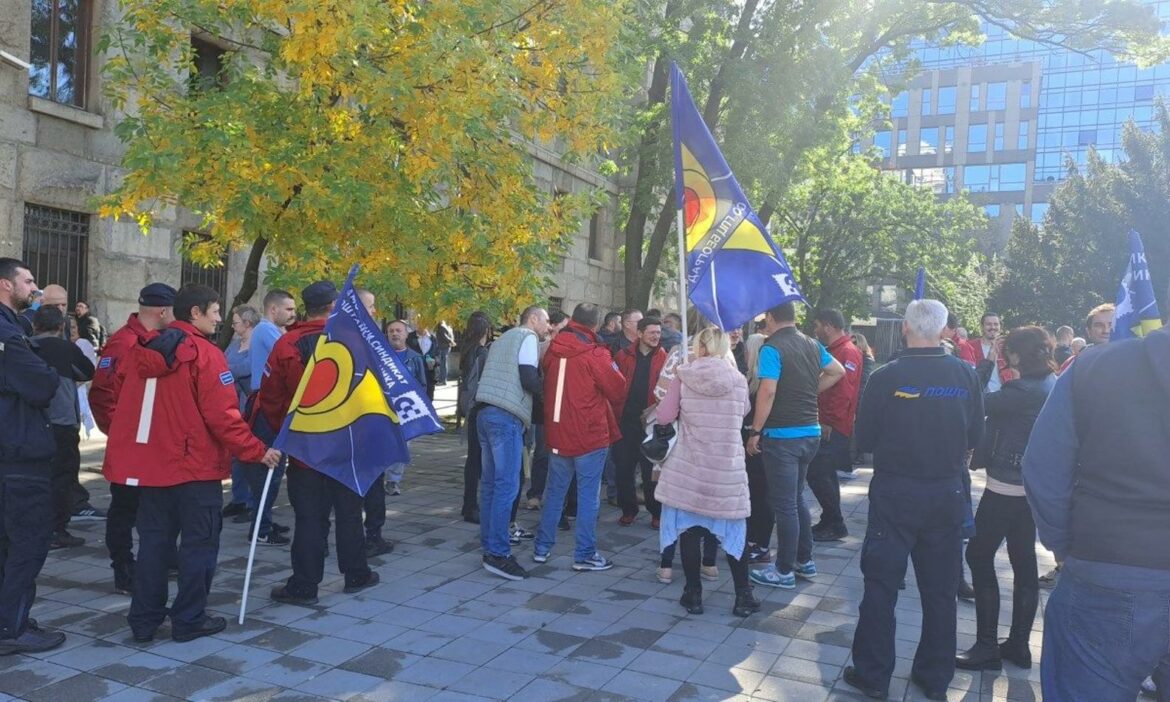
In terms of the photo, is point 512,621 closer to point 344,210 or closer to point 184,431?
point 184,431

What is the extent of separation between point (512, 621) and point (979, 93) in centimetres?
9210

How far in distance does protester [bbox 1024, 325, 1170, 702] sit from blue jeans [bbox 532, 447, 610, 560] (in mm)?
3929

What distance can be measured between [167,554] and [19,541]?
0.70 metres

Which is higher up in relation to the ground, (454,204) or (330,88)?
(330,88)

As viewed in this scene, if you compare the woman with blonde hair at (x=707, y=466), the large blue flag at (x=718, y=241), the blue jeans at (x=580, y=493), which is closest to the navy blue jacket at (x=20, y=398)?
the blue jeans at (x=580, y=493)

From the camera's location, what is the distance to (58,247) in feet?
38.4

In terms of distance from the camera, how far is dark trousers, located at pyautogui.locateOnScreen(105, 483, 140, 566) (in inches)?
222

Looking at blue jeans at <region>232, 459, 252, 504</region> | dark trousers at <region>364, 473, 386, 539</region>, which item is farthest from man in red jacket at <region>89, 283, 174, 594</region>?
blue jeans at <region>232, 459, 252, 504</region>

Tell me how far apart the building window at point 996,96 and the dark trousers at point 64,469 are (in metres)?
91.0

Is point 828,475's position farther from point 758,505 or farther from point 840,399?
point 758,505

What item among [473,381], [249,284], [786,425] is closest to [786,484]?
[786,425]

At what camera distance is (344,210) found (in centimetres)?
760

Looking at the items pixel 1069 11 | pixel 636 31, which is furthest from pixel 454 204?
pixel 1069 11

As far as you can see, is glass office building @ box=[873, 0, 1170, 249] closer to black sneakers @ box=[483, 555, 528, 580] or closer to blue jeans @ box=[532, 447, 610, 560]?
blue jeans @ box=[532, 447, 610, 560]
